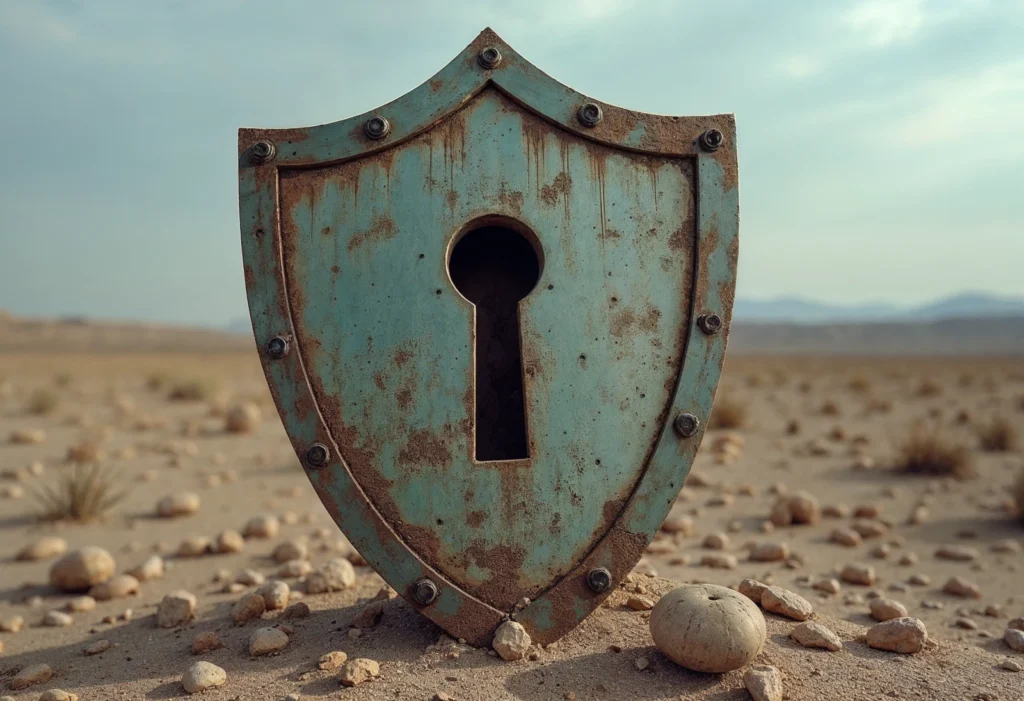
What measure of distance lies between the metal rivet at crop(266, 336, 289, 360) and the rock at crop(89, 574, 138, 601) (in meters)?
2.35

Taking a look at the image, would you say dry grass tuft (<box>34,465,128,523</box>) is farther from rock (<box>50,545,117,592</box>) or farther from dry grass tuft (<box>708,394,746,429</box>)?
dry grass tuft (<box>708,394,746,429</box>)

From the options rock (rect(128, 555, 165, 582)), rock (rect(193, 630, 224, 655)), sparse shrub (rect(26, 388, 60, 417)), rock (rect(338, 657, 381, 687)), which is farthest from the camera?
sparse shrub (rect(26, 388, 60, 417))

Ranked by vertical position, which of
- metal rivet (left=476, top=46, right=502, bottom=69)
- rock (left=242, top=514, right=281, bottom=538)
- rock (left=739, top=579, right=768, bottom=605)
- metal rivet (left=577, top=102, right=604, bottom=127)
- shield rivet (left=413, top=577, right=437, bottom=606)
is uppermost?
metal rivet (left=476, top=46, right=502, bottom=69)

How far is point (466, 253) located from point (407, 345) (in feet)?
2.31

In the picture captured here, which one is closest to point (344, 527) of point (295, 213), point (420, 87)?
point (295, 213)

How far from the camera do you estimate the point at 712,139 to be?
9.19 ft

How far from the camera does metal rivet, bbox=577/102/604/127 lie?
2781 mm

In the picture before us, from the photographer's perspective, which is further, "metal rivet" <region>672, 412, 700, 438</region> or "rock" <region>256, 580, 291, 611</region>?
"rock" <region>256, 580, 291, 611</region>

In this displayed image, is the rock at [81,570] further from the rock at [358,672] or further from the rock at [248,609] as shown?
the rock at [358,672]

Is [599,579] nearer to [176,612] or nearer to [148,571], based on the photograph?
[176,612]

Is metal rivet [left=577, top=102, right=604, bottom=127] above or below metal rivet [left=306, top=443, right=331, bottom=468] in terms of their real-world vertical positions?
above

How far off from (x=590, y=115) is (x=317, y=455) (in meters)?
1.53

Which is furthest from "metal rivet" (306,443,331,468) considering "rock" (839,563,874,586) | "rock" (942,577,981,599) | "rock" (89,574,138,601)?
"rock" (942,577,981,599)

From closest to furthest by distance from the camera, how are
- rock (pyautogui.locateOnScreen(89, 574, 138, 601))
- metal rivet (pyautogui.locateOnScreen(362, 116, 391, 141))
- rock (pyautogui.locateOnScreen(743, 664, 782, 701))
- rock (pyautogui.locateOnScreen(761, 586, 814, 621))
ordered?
rock (pyautogui.locateOnScreen(743, 664, 782, 701)) < metal rivet (pyautogui.locateOnScreen(362, 116, 391, 141)) < rock (pyautogui.locateOnScreen(761, 586, 814, 621)) < rock (pyautogui.locateOnScreen(89, 574, 138, 601))
